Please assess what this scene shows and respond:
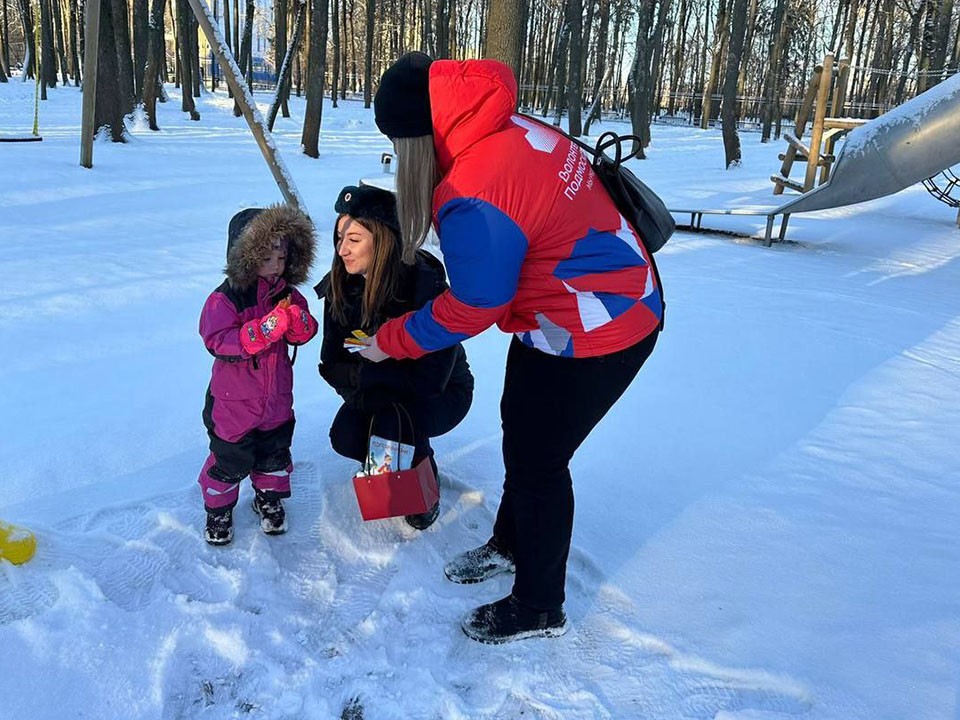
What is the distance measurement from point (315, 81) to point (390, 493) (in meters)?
12.3

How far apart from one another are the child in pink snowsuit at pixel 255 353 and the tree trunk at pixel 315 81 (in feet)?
37.9

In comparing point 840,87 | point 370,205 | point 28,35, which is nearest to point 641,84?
point 840,87

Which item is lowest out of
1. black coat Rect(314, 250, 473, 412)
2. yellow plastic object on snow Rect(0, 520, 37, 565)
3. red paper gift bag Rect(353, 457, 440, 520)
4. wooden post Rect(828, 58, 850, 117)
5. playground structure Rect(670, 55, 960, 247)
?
yellow plastic object on snow Rect(0, 520, 37, 565)

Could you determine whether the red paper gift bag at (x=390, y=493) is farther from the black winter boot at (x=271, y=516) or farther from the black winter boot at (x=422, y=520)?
the black winter boot at (x=271, y=516)

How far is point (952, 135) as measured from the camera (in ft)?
22.5

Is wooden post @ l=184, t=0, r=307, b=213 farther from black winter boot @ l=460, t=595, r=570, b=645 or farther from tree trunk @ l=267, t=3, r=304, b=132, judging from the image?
tree trunk @ l=267, t=3, r=304, b=132

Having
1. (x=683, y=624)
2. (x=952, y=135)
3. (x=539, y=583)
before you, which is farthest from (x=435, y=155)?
(x=952, y=135)

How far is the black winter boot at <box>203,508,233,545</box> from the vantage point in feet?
7.63

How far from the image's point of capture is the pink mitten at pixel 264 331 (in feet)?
6.98

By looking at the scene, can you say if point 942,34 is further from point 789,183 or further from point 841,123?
point 789,183

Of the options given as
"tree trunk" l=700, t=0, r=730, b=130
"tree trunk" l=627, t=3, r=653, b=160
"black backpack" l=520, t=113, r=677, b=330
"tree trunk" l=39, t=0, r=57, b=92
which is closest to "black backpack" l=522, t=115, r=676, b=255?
"black backpack" l=520, t=113, r=677, b=330

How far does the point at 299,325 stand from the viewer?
218 cm

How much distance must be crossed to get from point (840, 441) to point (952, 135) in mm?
5173

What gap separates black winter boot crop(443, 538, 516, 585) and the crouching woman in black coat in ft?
0.84
